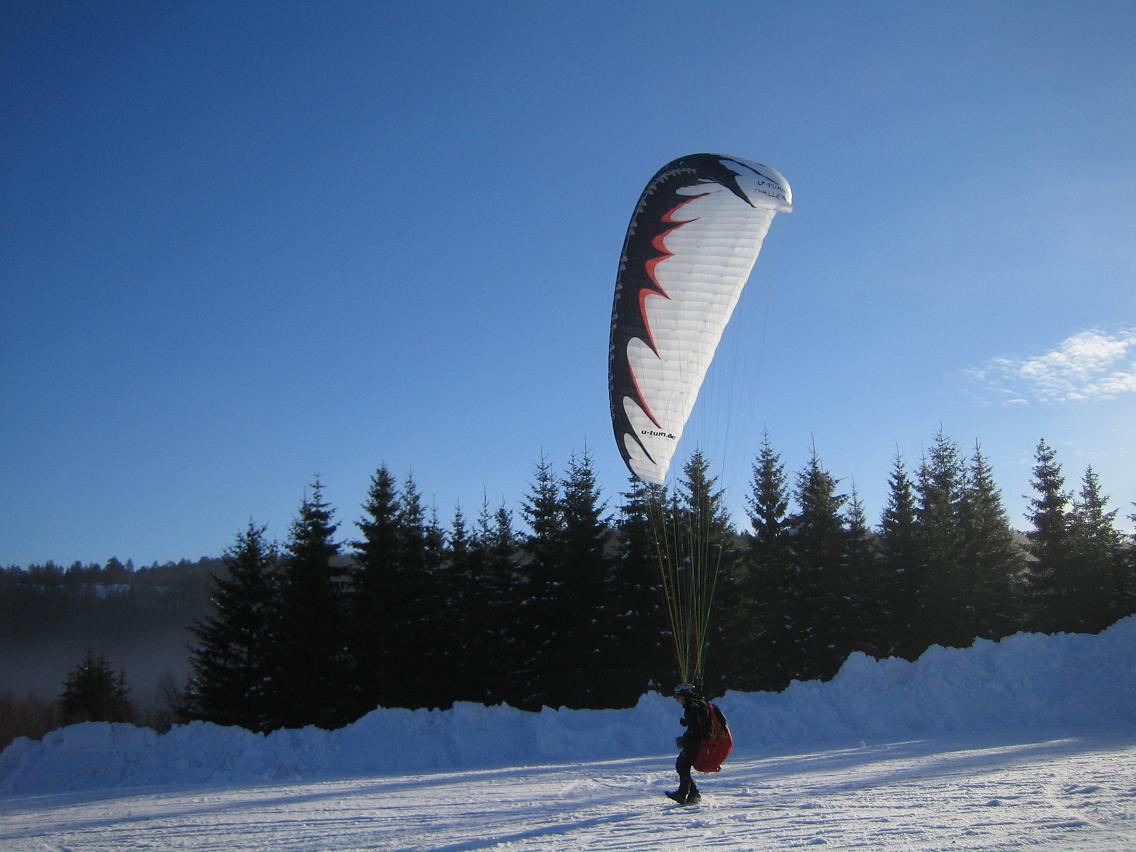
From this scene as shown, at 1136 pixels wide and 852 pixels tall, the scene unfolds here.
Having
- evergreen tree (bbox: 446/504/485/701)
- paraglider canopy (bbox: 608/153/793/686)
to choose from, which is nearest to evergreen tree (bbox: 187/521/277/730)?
evergreen tree (bbox: 446/504/485/701)

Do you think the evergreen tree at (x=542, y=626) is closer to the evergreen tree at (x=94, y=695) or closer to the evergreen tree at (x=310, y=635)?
the evergreen tree at (x=310, y=635)

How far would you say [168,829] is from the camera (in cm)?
682

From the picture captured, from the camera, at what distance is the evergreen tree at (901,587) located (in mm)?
23266

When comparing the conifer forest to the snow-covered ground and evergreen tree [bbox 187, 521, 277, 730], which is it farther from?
the snow-covered ground

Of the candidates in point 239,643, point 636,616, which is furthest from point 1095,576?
point 239,643

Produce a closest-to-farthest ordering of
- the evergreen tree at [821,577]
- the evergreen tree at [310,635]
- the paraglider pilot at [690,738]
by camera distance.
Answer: the paraglider pilot at [690,738], the evergreen tree at [310,635], the evergreen tree at [821,577]

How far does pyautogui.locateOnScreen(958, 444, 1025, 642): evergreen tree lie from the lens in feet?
77.4

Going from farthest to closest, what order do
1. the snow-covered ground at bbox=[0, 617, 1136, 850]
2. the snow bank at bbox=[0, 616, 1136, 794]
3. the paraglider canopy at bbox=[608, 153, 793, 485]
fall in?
the snow bank at bbox=[0, 616, 1136, 794] → the paraglider canopy at bbox=[608, 153, 793, 485] → the snow-covered ground at bbox=[0, 617, 1136, 850]

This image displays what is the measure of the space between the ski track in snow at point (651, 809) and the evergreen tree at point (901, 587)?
43.3 feet

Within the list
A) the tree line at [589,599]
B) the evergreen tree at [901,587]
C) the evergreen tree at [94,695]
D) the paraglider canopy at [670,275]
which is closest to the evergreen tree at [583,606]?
the tree line at [589,599]

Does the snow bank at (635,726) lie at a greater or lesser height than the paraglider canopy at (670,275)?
lesser

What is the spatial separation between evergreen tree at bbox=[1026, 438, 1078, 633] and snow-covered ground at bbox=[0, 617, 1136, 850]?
1094 cm

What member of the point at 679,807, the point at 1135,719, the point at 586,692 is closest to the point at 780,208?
the point at 679,807

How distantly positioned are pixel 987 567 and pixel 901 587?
350 cm
